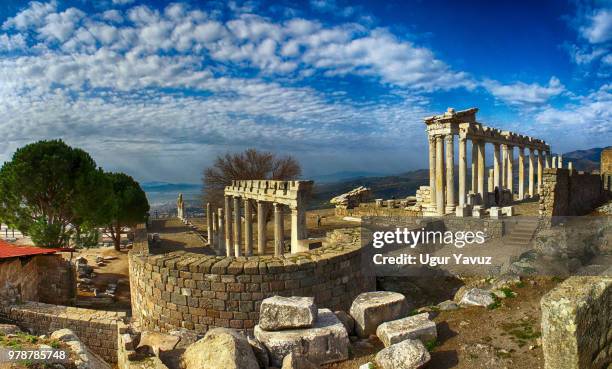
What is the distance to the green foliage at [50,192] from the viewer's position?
64.7 feet

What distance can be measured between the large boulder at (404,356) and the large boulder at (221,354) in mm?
1707

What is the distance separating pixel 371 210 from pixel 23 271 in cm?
2220

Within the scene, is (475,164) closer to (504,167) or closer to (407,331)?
(504,167)

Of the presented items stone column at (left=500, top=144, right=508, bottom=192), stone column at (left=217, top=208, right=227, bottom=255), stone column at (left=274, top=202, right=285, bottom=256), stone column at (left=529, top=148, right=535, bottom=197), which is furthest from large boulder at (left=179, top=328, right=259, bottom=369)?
stone column at (left=529, top=148, right=535, bottom=197)

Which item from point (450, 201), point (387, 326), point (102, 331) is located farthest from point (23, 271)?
point (450, 201)

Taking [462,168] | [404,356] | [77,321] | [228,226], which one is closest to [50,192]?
[228,226]

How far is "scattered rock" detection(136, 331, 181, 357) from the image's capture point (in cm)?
660

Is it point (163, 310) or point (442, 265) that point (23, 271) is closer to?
point (163, 310)

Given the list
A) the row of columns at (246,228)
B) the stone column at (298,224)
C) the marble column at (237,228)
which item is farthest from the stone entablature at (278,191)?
the marble column at (237,228)

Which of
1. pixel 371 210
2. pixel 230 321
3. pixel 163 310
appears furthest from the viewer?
pixel 371 210

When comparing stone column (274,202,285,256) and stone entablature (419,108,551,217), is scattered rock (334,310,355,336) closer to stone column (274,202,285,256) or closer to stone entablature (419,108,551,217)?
stone column (274,202,285,256)

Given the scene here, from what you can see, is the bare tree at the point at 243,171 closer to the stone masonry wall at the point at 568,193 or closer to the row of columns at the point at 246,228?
the row of columns at the point at 246,228

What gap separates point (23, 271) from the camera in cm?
1397

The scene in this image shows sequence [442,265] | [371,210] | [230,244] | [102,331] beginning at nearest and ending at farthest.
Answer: [102,331]
[442,265]
[230,244]
[371,210]
